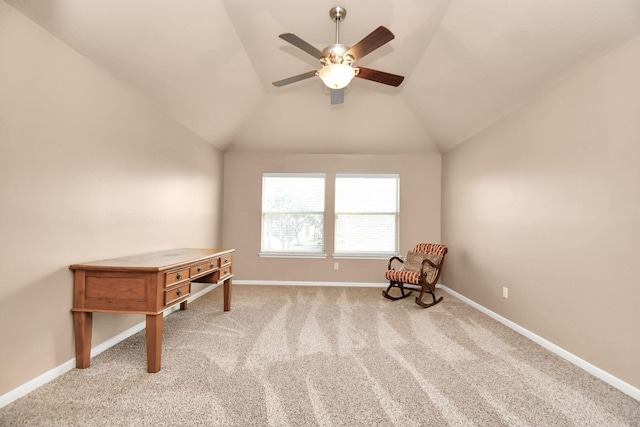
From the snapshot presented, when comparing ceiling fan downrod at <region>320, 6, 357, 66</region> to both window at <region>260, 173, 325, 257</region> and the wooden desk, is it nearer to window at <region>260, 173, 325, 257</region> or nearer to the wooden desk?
the wooden desk

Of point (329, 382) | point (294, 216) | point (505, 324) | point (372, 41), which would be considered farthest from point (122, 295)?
point (505, 324)

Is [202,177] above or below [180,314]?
above

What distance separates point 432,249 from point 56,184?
4.44 metres

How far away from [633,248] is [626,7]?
1.56 meters

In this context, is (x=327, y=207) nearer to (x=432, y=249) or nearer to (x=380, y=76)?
(x=432, y=249)

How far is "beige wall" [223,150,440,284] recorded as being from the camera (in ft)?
17.7

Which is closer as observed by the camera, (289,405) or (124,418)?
(124,418)

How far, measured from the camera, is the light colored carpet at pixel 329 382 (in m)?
1.75

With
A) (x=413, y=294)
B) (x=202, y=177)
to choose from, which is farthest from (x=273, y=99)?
(x=413, y=294)

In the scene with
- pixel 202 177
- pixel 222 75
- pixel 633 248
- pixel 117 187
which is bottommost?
pixel 633 248

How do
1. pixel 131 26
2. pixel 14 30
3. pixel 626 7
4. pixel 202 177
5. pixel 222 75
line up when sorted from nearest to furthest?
pixel 14 30, pixel 626 7, pixel 131 26, pixel 222 75, pixel 202 177

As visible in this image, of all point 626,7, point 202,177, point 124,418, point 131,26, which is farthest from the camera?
point 202,177

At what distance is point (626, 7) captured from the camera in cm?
196

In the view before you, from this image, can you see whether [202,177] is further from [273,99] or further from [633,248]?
[633,248]
